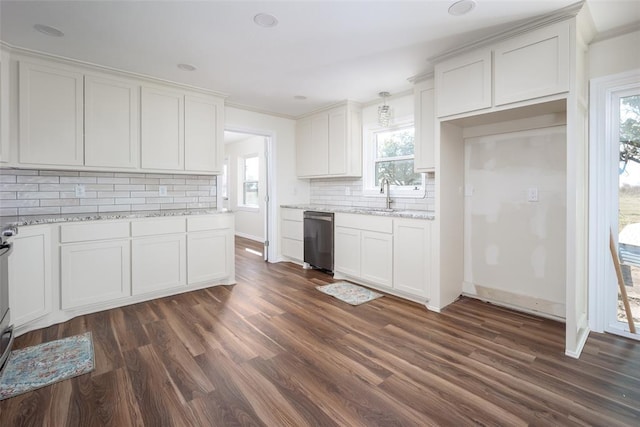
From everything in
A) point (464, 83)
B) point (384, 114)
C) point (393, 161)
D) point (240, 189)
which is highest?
point (384, 114)

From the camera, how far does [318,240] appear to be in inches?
177

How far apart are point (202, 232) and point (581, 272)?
373cm

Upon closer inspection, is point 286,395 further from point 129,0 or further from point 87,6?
point 87,6

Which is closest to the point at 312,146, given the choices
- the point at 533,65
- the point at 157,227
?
the point at 157,227

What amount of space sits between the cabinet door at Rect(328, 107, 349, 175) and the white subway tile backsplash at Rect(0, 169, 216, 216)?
5.66 ft

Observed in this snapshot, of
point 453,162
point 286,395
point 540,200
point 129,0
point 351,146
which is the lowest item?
point 286,395

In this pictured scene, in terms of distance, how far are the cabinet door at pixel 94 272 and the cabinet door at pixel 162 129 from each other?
0.99 metres

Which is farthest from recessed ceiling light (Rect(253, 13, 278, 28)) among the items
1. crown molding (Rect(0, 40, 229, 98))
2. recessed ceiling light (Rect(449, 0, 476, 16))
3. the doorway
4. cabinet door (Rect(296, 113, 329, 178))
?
the doorway

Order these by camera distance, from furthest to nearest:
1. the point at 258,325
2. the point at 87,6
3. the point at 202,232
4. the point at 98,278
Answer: the point at 202,232 → the point at 98,278 → the point at 258,325 → the point at 87,6

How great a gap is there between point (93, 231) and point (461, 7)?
3.62m

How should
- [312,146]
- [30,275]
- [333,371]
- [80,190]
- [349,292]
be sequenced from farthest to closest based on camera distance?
[312,146] → [349,292] → [80,190] → [30,275] → [333,371]

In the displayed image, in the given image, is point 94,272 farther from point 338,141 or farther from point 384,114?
point 384,114

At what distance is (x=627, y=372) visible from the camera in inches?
80.6

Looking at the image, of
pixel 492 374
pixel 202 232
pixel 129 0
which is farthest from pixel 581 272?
pixel 129 0
